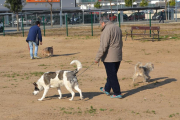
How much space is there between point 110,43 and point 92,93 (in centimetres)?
171

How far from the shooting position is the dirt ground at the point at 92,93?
24.1 feet

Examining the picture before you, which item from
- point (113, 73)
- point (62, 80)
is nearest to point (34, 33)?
point (62, 80)

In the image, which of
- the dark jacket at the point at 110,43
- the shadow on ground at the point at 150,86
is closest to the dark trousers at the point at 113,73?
the dark jacket at the point at 110,43

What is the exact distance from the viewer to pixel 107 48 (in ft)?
27.3

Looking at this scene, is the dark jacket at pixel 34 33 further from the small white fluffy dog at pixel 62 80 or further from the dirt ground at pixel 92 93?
the small white fluffy dog at pixel 62 80

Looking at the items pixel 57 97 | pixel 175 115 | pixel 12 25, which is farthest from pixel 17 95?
pixel 12 25

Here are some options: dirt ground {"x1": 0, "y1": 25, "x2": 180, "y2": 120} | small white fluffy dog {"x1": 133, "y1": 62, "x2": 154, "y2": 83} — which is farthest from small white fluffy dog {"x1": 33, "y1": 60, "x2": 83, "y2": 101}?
small white fluffy dog {"x1": 133, "y1": 62, "x2": 154, "y2": 83}

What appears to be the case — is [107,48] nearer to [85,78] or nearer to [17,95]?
[17,95]

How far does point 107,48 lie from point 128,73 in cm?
422

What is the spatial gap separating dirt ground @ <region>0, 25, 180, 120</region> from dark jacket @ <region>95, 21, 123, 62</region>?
1.08 metres

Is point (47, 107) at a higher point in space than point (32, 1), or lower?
lower

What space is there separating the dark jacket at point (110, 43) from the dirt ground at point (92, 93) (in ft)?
3.55

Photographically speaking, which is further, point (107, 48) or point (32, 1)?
point (32, 1)

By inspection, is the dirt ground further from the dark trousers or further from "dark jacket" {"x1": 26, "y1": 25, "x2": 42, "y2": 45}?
"dark jacket" {"x1": 26, "y1": 25, "x2": 42, "y2": 45}
